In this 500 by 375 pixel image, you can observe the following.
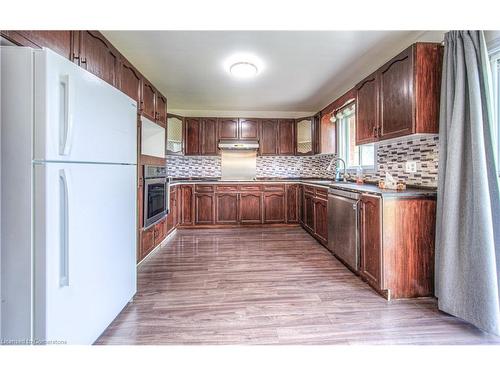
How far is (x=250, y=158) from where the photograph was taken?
17.2ft

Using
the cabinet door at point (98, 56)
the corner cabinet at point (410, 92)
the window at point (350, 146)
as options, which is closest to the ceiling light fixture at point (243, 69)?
the cabinet door at point (98, 56)

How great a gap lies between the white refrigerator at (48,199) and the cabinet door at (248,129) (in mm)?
3710

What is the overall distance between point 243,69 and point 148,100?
1236 mm

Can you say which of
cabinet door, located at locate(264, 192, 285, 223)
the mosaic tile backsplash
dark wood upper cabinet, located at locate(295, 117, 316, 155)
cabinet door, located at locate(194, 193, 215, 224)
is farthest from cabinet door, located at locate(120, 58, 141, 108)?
dark wood upper cabinet, located at locate(295, 117, 316, 155)

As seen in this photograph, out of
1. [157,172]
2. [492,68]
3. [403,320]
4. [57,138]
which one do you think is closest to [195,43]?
[157,172]

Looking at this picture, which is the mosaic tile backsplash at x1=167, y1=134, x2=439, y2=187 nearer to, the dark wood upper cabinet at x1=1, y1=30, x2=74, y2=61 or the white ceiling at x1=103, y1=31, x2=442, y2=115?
the white ceiling at x1=103, y1=31, x2=442, y2=115

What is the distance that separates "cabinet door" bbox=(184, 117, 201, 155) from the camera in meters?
4.89

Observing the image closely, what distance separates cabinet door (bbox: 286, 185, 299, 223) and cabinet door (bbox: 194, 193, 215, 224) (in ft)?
4.74

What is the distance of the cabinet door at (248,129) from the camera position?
5.01 meters

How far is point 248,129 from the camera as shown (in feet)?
16.5

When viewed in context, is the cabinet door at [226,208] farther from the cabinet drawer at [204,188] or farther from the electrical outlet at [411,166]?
the electrical outlet at [411,166]

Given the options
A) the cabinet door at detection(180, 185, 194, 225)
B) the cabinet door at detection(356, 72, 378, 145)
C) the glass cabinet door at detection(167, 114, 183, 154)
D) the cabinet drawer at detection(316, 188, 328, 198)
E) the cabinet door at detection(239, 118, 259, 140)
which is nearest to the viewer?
the cabinet door at detection(356, 72, 378, 145)

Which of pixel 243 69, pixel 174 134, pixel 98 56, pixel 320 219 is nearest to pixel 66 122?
pixel 98 56
